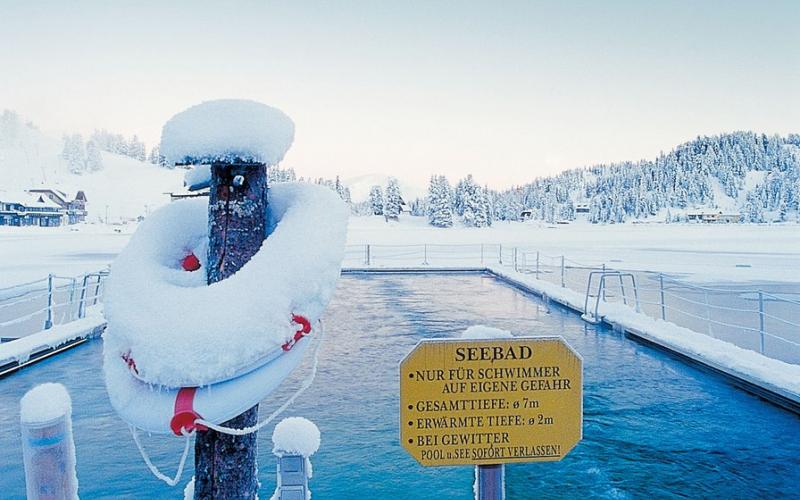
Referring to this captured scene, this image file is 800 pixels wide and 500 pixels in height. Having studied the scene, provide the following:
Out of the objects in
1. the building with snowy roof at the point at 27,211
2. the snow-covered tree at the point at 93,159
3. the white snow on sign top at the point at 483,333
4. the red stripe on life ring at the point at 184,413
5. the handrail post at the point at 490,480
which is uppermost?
the snow-covered tree at the point at 93,159

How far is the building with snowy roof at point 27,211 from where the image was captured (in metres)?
75.6

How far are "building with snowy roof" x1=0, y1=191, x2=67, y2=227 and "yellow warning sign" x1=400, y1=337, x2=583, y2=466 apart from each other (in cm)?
8857

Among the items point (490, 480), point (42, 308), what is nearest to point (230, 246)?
point (490, 480)

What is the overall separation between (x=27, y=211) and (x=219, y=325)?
305ft

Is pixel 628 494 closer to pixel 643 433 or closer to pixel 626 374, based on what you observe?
pixel 643 433

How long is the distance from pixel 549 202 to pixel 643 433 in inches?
5449

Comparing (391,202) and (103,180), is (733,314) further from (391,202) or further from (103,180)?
(103,180)

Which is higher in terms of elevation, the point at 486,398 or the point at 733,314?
the point at 486,398

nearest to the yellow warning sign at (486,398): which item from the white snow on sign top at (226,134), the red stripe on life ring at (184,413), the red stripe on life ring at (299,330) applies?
the red stripe on life ring at (299,330)

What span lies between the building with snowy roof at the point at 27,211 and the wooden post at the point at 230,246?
87769 mm

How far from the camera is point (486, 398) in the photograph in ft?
6.95

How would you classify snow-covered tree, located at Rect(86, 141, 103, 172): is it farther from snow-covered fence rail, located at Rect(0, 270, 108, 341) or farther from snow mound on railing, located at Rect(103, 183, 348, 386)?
snow mound on railing, located at Rect(103, 183, 348, 386)

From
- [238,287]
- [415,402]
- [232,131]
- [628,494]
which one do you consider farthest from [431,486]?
[232,131]

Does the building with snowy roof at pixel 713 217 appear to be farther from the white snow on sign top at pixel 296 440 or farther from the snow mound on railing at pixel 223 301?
the snow mound on railing at pixel 223 301
